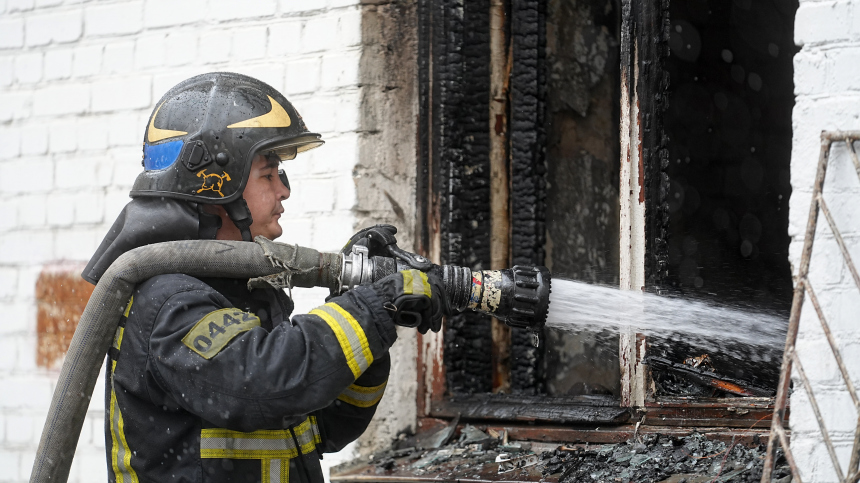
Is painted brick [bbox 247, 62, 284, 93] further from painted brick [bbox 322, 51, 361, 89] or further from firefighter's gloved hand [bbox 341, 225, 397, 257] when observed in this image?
firefighter's gloved hand [bbox 341, 225, 397, 257]

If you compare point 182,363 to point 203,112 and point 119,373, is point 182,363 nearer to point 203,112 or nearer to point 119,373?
point 119,373

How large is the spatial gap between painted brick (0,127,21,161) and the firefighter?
1.96m

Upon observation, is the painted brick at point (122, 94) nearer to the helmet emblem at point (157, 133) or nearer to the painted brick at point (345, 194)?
the painted brick at point (345, 194)

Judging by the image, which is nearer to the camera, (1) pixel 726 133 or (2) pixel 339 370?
(2) pixel 339 370

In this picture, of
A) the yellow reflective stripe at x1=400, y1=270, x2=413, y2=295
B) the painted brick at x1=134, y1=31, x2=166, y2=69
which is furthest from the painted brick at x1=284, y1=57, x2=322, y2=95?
the yellow reflective stripe at x1=400, y1=270, x2=413, y2=295

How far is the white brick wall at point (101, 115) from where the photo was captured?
11.1 feet

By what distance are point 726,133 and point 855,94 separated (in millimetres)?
1799

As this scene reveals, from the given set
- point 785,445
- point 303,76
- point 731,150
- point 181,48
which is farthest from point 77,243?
point 785,445

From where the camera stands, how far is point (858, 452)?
1.92m

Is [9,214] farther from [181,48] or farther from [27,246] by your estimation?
[181,48]

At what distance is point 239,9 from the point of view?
356cm

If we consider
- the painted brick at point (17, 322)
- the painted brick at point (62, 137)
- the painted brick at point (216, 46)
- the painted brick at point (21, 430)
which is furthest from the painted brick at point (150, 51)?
the painted brick at point (21, 430)

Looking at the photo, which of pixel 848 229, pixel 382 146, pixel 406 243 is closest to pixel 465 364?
pixel 406 243

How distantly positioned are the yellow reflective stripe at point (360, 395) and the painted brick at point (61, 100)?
84.2 inches
